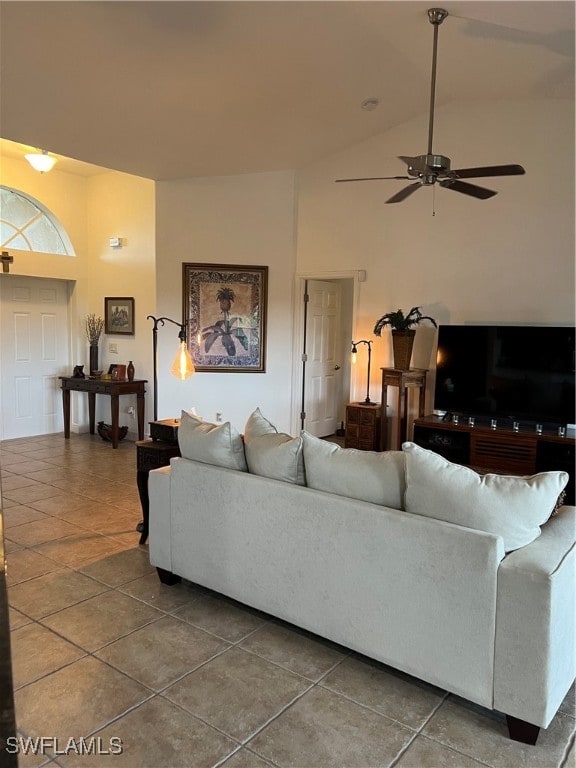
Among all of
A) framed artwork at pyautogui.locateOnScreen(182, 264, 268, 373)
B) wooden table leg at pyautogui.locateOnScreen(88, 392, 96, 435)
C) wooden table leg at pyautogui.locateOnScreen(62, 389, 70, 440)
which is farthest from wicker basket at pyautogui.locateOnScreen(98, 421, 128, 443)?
framed artwork at pyautogui.locateOnScreen(182, 264, 268, 373)

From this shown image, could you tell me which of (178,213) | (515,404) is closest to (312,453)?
(515,404)

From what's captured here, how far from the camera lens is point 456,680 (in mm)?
2082

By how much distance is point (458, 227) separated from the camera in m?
5.31

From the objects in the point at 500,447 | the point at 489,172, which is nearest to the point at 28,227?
the point at 489,172

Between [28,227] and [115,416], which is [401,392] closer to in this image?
[115,416]

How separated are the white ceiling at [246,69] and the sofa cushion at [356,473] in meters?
2.57

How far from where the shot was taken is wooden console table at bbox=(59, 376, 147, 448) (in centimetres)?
661

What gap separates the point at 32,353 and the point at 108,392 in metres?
1.36

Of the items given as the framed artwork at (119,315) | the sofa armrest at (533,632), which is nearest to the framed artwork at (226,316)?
the framed artwork at (119,315)

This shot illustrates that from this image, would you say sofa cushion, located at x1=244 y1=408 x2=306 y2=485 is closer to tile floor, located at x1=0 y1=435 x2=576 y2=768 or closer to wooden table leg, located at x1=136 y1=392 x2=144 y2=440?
tile floor, located at x1=0 y1=435 x2=576 y2=768

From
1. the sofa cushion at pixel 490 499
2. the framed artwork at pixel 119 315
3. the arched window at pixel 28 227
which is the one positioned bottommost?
the sofa cushion at pixel 490 499

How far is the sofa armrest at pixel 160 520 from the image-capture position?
3.03 metres

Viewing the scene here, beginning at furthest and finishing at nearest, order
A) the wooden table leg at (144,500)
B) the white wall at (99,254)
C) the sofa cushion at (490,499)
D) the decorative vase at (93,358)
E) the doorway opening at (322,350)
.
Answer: the decorative vase at (93,358) → the white wall at (99,254) → the doorway opening at (322,350) → the wooden table leg at (144,500) → the sofa cushion at (490,499)

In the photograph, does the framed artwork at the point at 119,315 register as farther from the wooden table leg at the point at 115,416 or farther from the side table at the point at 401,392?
the side table at the point at 401,392
